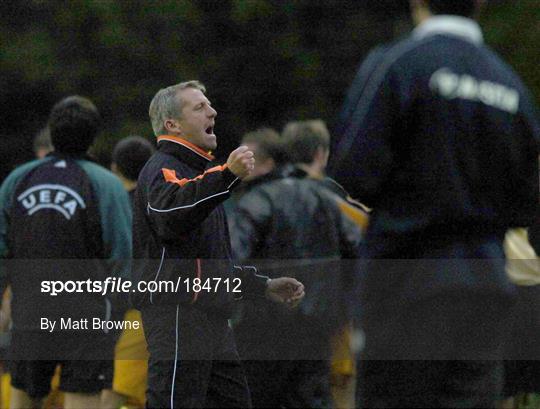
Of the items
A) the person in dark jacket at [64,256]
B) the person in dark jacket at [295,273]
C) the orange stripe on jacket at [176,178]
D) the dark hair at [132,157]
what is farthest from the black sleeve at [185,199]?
the dark hair at [132,157]

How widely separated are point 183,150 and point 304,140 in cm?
297

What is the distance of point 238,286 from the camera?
16.9ft

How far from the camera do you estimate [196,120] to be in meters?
5.09

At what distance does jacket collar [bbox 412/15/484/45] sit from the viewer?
3.50 metres

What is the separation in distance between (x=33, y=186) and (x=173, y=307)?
187cm

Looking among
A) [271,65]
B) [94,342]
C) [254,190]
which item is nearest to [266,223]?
[254,190]

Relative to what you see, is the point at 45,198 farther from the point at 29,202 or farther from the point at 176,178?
the point at 176,178

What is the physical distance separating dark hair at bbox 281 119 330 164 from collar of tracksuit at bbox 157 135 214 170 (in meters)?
2.70

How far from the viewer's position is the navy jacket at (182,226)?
15.3ft

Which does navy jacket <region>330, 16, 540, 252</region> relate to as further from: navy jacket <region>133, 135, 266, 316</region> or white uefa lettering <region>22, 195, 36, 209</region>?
white uefa lettering <region>22, 195, 36, 209</region>

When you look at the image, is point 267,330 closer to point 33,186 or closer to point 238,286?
point 33,186

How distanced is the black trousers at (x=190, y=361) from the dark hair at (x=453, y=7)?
1.81 metres

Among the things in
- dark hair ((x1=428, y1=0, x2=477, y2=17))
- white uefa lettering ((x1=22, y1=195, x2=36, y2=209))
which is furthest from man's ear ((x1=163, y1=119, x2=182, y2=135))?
dark hair ((x1=428, y1=0, x2=477, y2=17))

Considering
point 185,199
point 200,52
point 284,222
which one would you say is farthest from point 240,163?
point 200,52
